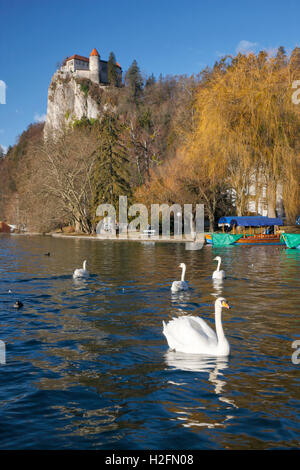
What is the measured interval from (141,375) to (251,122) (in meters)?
33.5

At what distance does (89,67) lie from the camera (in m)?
164

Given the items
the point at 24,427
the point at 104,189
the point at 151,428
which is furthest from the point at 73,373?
the point at 104,189

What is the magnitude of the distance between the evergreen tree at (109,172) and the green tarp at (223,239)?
2623cm

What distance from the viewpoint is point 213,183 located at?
157 ft

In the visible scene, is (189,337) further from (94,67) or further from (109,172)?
(94,67)

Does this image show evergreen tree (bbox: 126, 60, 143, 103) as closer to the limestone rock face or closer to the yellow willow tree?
the limestone rock face

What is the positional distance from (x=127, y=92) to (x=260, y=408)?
434 ft

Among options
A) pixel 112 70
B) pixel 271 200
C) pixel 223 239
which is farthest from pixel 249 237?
pixel 112 70

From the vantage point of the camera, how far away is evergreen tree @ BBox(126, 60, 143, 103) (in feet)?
427

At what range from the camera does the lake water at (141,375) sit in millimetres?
5855

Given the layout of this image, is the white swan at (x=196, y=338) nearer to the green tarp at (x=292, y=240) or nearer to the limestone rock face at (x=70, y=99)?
the green tarp at (x=292, y=240)

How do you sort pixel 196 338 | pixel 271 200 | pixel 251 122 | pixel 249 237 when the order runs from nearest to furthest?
pixel 196 338, pixel 251 122, pixel 249 237, pixel 271 200

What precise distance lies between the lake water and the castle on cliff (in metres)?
151
